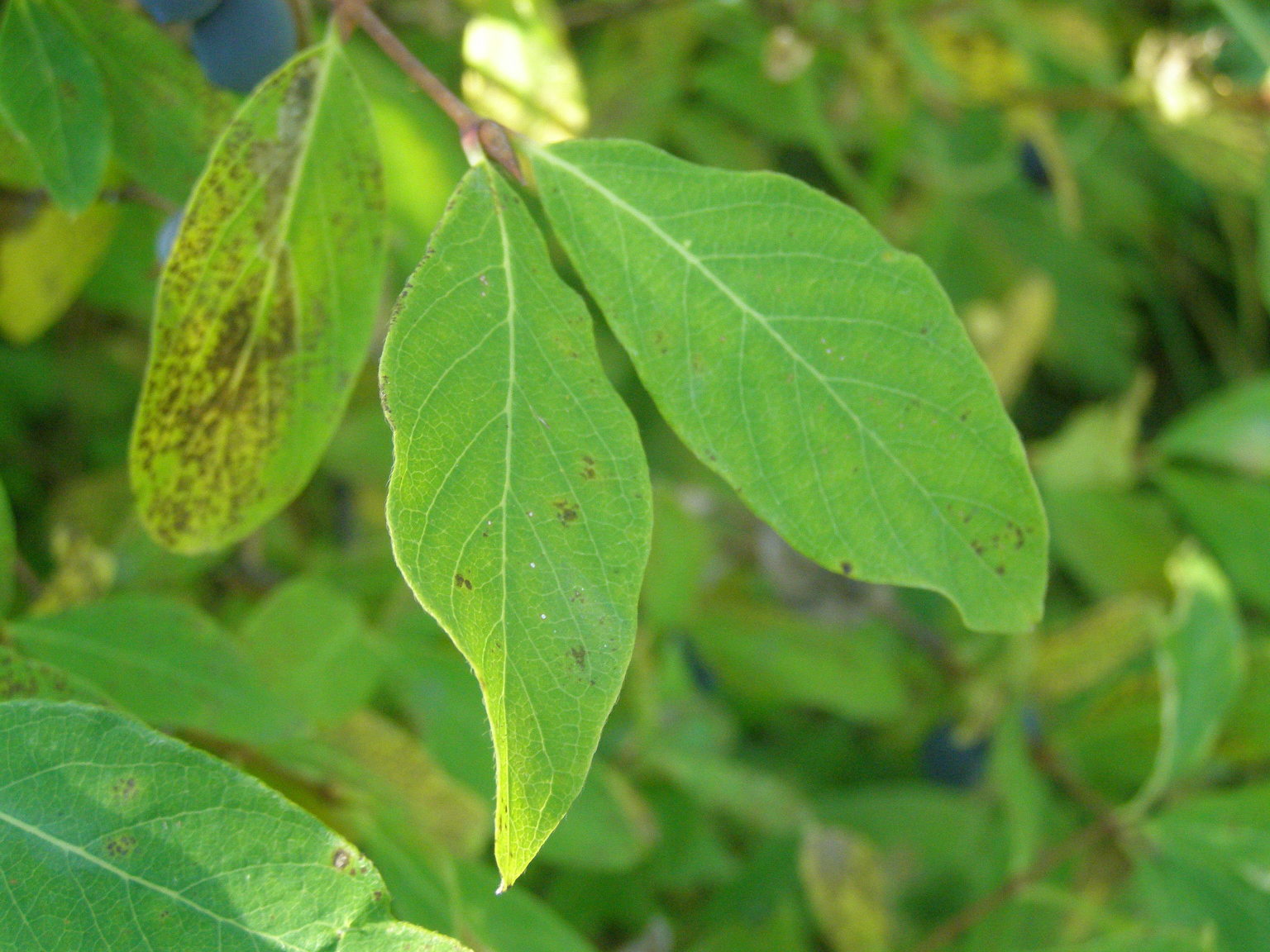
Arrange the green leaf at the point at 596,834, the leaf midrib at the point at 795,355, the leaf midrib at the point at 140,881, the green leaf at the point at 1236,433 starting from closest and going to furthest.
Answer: the leaf midrib at the point at 140,881 < the leaf midrib at the point at 795,355 < the green leaf at the point at 596,834 < the green leaf at the point at 1236,433

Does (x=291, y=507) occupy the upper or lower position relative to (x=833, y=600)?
upper

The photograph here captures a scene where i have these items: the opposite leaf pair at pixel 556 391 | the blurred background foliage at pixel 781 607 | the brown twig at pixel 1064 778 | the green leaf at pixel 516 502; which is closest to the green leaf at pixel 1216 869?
the blurred background foliage at pixel 781 607

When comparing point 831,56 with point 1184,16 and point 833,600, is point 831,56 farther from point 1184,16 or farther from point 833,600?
point 1184,16

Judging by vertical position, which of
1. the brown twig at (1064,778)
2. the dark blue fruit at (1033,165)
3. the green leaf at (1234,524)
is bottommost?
the green leaf at (1234,524)

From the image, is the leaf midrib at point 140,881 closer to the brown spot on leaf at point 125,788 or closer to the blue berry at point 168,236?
the brown spot on leaf at point 125,788

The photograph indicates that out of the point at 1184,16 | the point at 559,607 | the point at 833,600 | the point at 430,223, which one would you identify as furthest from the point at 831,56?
the point at 559,607

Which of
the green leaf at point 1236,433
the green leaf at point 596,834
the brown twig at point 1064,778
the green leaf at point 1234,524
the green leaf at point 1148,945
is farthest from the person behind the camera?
the green leaf at point 1236,433

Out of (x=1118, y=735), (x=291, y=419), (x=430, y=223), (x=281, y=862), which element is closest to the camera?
(x=281, y=862)
